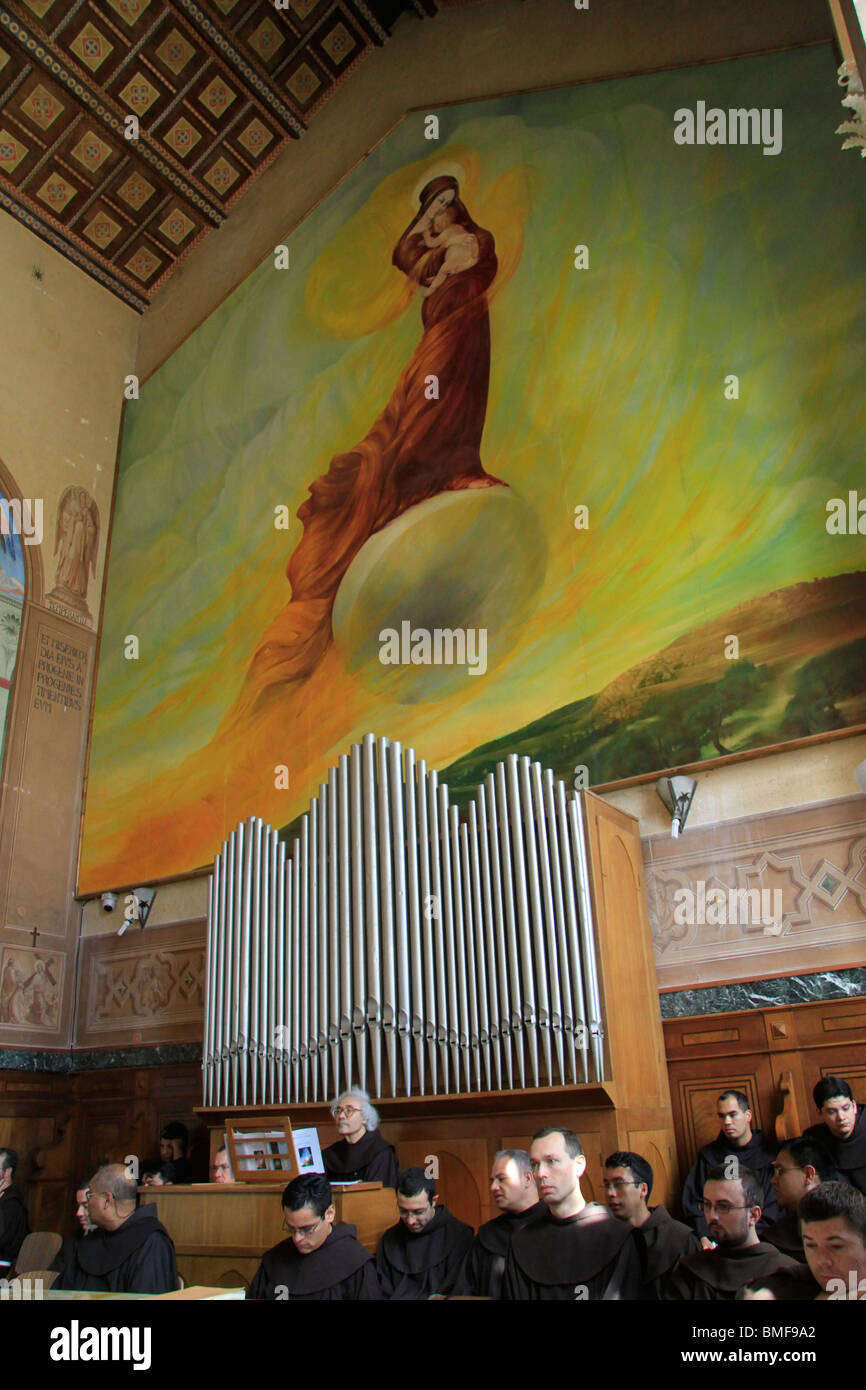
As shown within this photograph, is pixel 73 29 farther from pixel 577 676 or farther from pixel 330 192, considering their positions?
pixel 577 676

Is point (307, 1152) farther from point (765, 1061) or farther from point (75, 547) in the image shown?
point (75, 547)

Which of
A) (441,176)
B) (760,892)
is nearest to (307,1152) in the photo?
(760,892)

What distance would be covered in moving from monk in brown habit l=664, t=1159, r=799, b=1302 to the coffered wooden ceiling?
1063cm

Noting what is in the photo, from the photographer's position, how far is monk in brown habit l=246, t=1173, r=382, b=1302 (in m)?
4.32

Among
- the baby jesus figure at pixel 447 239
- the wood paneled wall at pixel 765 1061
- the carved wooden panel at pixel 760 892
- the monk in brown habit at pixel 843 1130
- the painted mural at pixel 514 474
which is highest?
the baby jesus figure at pixel 447 239

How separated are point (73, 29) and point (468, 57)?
3615 mm

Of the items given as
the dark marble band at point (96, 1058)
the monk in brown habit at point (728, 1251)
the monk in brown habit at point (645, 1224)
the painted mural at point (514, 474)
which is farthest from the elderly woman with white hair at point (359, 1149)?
the dark marble band at point (96, 1058)

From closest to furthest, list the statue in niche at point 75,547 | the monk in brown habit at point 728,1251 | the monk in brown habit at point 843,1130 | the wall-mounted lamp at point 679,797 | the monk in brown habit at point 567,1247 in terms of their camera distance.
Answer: the monk in brown habit at point 728,1251, the monk in brown habit at point 567,1247, the monk in brown habit at point 843,1130, the wall-mounted lamp at point 679,797, the statue in niche at point 75,547

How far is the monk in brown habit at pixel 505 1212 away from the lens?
14.2 ft

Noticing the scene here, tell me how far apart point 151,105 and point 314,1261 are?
1063 cm

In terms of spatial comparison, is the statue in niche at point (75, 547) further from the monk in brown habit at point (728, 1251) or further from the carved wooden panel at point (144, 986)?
the monk in brown habit at point (728, 1251)

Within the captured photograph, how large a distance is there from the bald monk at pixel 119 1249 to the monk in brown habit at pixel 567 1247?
155cm

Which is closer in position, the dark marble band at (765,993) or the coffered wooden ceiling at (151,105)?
the dark marble band at (765,993)
